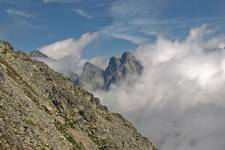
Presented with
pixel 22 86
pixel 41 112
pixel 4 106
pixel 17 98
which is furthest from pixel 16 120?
pixel 22 86

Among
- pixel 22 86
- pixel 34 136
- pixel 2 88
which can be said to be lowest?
pixel 34 136

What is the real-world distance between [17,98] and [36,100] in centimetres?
3151

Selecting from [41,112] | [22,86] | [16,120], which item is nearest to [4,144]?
[16,120]

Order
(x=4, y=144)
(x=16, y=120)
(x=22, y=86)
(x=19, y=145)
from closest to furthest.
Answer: (x=4, y=144), (x=19, y=145), (x=16, y=120), (x=22, y=86)

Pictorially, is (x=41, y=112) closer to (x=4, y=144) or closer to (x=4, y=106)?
(x=4, y=106)

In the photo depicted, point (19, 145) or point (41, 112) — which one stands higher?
point (41, 112)

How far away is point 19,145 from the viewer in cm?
13788

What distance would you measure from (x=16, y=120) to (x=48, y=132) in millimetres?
19230

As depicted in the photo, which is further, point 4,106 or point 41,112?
point 41,112

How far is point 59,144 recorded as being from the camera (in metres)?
170

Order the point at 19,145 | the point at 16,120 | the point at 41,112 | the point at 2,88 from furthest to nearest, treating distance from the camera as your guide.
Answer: the point at 41,112, the point at 2,88, the point at 16,120, the point at 19,145

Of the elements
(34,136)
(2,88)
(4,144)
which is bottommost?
(4,144)

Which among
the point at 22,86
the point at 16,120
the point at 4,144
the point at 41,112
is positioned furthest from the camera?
the point at 22,86

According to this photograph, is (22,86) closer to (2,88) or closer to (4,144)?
(2,88)
